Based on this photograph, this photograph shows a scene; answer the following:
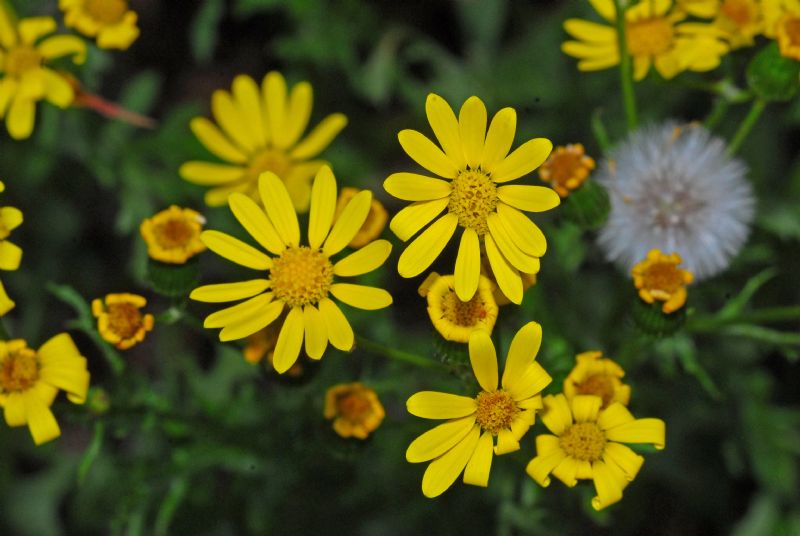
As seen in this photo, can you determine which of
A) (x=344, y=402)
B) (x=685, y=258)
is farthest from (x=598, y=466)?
(x=685, y=258)

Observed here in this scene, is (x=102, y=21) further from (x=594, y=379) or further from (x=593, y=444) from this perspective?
(x=593, y=444)

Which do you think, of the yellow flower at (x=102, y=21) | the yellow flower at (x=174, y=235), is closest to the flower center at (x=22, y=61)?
the yellow flower at (x=102, y=21)

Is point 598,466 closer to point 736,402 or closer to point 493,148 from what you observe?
point 493,148

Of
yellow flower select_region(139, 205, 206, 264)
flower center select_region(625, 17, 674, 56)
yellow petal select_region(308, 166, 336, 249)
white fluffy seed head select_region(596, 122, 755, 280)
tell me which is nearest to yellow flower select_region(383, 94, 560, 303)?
yellow petal select_region(308, 166, 336, 249)

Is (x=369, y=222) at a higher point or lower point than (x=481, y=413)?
higher

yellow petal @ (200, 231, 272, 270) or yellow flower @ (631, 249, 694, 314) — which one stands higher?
yellow flower @ (631, 249, 694, 314)

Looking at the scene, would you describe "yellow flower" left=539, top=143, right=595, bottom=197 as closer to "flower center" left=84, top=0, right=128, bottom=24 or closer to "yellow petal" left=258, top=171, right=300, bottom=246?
"yellow petal" left=258, top=171, right=300, bottom=246

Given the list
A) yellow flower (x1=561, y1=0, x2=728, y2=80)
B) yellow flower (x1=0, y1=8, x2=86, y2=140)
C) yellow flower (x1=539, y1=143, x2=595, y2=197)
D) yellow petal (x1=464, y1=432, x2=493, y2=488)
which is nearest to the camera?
yellow petal (x1=464, y1=432, x2=493, y2=488)

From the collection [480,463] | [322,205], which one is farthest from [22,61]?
[480,463]
